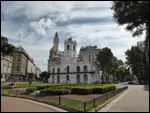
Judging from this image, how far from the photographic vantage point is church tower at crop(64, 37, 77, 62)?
91.1 metres

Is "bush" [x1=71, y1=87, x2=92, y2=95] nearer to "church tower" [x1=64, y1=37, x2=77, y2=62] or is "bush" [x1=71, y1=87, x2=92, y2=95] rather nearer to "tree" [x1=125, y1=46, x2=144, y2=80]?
"tree" [x1=125, y1=46, x2=144, y2=80]

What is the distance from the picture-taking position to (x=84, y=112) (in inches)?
500

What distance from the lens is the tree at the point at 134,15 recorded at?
41.7ft

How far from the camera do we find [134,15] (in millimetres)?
13836

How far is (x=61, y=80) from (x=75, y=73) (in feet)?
26.6

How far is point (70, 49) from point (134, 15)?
254 ft

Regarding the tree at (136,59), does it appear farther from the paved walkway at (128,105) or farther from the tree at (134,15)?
the tree at (134,15)

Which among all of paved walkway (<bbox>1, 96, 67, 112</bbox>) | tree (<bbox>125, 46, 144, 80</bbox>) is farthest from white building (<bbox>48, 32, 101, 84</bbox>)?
paved walkway (<bbox>1, 96, 67, 112</bbox>)

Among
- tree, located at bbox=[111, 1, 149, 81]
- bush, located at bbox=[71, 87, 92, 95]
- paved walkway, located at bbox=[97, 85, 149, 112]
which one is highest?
tree, located at bbox=[111, 1, 149, 81]

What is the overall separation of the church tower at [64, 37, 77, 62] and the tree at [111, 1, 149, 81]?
75.2 m

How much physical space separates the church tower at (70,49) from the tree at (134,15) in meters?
75.2

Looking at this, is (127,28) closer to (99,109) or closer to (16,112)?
(99,109)

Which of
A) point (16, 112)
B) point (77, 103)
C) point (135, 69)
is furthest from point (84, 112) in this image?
point (135, 69)

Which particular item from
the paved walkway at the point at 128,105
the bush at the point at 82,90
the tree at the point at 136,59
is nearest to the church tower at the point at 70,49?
the tree at the point at 136,59
